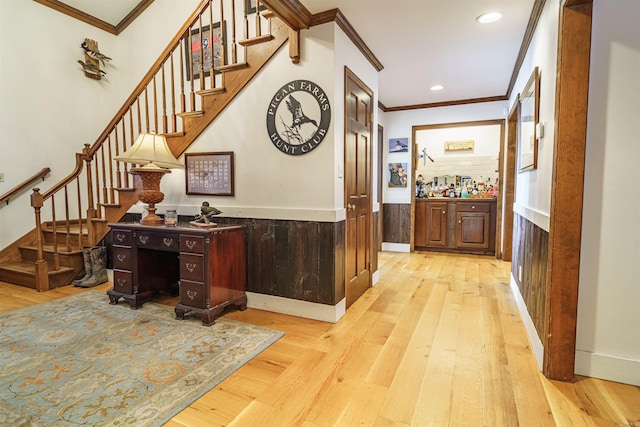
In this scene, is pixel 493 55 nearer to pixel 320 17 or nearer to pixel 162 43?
pixel 320 17

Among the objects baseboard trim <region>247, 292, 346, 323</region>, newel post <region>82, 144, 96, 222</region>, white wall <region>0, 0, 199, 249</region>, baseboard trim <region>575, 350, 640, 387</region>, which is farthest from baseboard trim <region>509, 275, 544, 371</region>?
white wall <region>0, 0, 199, 249</region>

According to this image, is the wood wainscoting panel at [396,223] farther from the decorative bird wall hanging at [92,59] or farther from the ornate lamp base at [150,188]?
the decorative bird wall hanging at [92,59]

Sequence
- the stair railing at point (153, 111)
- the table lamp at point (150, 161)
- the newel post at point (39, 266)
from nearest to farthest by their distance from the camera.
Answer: the table lamp at point (150, 161) < the stair railing at point (153, 111) < the newel post at point (39, 266)

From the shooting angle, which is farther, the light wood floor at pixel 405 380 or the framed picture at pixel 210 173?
the framed picture at pixel 210 173

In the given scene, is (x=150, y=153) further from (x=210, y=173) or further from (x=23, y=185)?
(x=23, y=185)

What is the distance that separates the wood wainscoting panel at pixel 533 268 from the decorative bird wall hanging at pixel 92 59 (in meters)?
5.79

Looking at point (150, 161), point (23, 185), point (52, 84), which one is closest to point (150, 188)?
point (150, 161)

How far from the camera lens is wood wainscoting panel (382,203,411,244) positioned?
5.72 m

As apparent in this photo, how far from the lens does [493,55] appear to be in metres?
3.38

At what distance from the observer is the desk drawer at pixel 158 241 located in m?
2.69

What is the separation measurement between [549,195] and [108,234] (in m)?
4.27

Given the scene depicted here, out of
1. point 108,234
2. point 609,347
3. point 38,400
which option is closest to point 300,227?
point 38,400

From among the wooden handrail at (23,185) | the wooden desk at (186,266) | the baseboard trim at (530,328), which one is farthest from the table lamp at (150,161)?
the baseboard trim at (530,328)

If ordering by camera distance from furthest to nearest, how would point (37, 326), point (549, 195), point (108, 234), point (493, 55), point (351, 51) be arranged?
1. point (108, 234)
2. point (493, 55)
3. point (351, 51)
4. point (37, 326)
5. point (549, 195)
